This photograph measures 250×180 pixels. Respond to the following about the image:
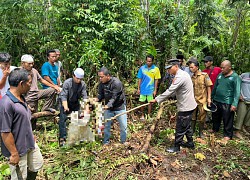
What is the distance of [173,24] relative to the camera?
786cm

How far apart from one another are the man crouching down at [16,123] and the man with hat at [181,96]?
2.67 meters

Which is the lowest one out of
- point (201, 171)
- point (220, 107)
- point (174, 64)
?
point (201, 171)

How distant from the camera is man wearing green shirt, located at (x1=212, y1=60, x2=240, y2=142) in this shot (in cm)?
531

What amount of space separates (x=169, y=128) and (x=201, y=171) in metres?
1.98

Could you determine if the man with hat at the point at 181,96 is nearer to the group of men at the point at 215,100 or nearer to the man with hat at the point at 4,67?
the group of men at the point at 215,100

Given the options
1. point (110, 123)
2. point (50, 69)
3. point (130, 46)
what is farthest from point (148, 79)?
point (50, 69)

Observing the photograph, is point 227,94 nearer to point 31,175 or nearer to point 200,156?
point 200,156

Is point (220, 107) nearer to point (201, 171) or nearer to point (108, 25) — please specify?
point (201, 171)

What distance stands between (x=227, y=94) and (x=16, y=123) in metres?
4.59

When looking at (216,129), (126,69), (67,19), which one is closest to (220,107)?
(216,129)

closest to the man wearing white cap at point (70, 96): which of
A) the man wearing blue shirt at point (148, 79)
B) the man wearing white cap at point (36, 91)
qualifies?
the man wearing white cap at point (36, 91)

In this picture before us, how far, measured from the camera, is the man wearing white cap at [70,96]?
15.3ft

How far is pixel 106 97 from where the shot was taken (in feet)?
16.3

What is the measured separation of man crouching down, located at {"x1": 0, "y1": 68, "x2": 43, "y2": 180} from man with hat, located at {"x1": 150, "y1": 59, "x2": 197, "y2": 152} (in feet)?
8.75
